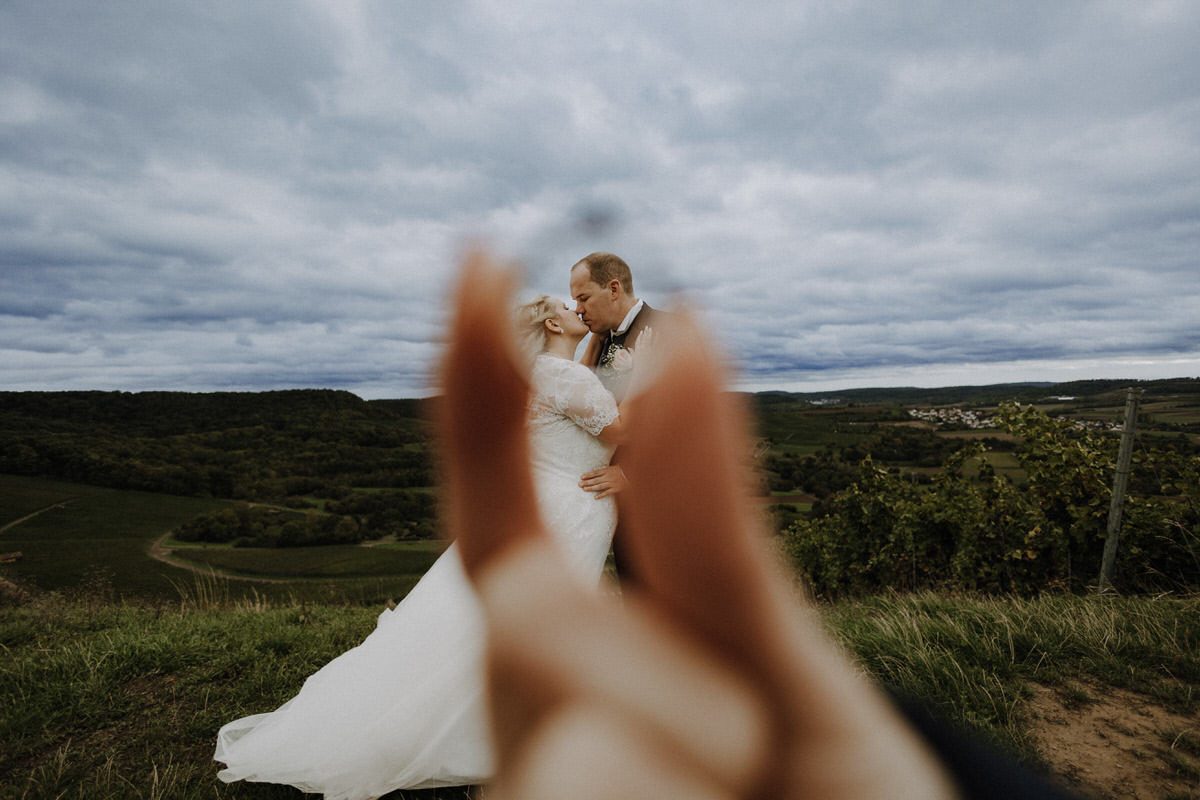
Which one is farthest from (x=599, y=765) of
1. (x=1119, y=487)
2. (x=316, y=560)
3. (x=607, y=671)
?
(x=316, y=560)

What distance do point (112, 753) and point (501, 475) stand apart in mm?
4831

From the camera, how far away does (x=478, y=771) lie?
122 inches

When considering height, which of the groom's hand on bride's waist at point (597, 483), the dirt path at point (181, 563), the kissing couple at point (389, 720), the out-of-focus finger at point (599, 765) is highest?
the groom's hand on bride's waist at point (597, 483)

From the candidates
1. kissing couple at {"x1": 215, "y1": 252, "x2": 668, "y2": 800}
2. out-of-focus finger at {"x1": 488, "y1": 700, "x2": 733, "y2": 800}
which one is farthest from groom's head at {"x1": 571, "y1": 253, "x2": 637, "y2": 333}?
kissing couple at {"x1": 215, "y1": 252, "x2": 668, "y2": 800}

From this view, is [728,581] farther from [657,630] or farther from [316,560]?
[316,560]

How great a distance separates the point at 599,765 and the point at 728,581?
201mm

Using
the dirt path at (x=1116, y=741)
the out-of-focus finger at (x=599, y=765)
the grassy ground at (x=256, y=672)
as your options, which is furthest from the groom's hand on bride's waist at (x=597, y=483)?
the dirt path at (x=1116, y=741)

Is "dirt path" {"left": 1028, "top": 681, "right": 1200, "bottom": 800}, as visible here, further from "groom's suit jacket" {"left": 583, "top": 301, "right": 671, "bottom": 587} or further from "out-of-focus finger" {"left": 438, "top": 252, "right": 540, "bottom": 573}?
"out-of-focus finger" {"left": 438, "top": 252, "right": 540, "bottom": 573}

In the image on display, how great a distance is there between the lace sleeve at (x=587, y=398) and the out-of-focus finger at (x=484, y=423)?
0.14m

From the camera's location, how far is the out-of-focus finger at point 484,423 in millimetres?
602

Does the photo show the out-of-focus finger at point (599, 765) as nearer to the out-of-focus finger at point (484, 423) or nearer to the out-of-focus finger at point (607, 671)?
the out-of-focus finger at point (607, 671)

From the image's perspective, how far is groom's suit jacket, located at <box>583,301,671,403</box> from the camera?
70 cm

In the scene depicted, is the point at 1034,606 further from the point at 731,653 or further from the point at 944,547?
the point at 731,653

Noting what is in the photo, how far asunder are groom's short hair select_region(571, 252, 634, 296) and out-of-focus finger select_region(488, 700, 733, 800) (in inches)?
18.8
